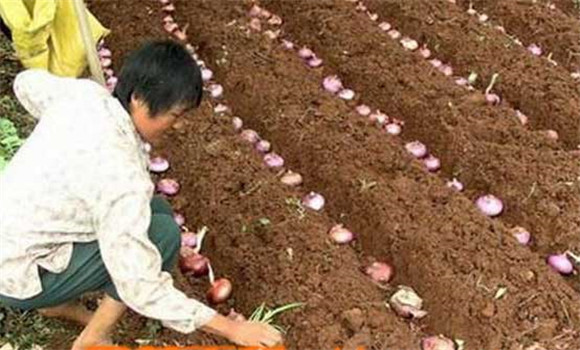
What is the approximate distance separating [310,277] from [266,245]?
0.23 metres

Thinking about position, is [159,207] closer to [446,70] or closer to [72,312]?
[72,312]

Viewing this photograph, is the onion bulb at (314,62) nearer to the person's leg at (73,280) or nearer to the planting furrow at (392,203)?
the planting furrow at (392,203)

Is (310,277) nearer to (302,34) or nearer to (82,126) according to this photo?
(82,126)

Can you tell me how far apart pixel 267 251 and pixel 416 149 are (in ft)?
2.93

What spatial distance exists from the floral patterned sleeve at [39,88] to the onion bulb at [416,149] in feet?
5.24

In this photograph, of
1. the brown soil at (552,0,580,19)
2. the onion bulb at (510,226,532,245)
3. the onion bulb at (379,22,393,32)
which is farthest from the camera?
the brown soil at (552,0,580,19)

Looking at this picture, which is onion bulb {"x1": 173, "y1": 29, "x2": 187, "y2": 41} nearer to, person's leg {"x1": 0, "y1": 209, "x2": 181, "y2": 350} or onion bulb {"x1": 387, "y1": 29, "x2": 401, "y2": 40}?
onion bulb {"x1": 387, "y1": 29, "x2": 401, "y2": 40}

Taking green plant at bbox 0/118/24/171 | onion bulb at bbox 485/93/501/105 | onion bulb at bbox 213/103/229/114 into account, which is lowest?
green plant at bbox 0/118/24/171

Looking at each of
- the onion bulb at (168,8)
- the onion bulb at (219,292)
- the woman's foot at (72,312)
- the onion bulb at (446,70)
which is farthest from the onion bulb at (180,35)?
the woman's foot at (72,312)

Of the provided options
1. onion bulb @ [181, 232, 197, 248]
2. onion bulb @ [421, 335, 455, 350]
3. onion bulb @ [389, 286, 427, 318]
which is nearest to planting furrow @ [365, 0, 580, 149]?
onion bulb @ [389, 286, 427, 318]

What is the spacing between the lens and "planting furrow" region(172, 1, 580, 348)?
8.88 ft

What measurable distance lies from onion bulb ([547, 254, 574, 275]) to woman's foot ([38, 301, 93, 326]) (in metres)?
1.56

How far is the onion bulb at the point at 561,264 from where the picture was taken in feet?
9.64

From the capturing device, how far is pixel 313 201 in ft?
10.5
